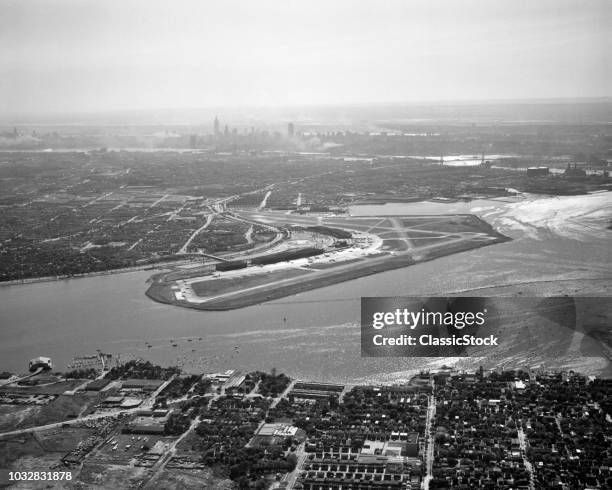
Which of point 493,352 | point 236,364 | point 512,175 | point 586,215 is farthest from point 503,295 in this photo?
point 512,175

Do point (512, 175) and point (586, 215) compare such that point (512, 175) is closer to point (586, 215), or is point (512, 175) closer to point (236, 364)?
point (586, 215)

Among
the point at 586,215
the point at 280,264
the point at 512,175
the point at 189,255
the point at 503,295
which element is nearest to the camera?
the point at 503,295

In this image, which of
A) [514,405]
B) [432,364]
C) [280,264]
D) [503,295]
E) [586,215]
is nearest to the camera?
[514,405]

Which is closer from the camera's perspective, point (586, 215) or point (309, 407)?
point (309, 407)

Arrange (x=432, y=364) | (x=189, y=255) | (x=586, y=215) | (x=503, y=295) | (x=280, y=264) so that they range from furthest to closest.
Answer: (x=586, y=215) < (x=189, y=255) < (x=280, y=264) < (x=503, y=295) < (x=432, y=364)

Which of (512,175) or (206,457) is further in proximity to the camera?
(512,175)

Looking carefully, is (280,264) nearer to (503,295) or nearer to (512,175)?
(503,295)

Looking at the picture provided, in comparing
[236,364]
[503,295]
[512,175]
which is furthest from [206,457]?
[512,175]

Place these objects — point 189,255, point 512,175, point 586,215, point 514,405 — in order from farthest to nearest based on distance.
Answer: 1. point 512,175
2. point 586,215
3. point 189,255
4. point 514,405
